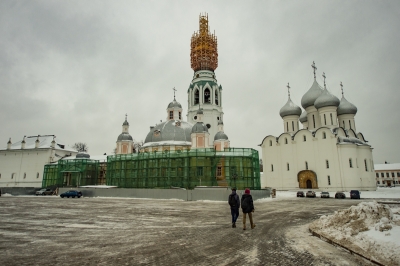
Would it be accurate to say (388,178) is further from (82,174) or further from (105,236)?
(105,236)

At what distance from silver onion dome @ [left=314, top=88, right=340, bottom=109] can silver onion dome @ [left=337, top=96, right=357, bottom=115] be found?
3605 millimetres

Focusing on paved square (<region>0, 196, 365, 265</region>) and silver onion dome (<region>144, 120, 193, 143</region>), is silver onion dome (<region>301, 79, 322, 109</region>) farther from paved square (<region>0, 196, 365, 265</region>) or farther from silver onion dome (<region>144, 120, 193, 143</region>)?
paved square (<region>0, 196, 365, 265</region>)

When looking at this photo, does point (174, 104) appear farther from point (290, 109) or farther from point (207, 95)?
point (290, 109)

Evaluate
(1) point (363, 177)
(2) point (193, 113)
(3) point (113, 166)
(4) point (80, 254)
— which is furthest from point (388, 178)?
(4) point (80, 254)

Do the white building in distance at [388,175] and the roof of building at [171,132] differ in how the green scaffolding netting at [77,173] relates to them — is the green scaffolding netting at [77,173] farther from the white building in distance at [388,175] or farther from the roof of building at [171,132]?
the white building in distance at [388,175]

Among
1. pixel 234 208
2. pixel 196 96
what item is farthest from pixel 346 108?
pixel 234 208

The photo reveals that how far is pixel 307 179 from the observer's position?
4291cm

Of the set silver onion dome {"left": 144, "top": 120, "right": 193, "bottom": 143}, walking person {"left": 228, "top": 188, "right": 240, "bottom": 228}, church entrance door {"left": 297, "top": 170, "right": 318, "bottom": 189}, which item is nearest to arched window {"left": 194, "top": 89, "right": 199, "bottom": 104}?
silver onion dome {"left": 144, "top": 120, "right": 193, "bottom": 143}

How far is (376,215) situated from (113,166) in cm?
3756

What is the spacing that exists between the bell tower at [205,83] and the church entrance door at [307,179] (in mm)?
16565

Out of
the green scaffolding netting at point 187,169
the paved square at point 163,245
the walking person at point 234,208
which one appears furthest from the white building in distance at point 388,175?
the paved square at point 163,245

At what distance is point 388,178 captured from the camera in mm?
80562

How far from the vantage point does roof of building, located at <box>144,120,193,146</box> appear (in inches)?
1774

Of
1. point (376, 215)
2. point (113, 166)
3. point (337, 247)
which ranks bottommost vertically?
point (337, 247)
